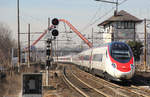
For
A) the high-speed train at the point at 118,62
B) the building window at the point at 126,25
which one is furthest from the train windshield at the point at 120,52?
the building window at the point at 126,25

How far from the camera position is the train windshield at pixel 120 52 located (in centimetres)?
1984

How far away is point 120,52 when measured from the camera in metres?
20.2

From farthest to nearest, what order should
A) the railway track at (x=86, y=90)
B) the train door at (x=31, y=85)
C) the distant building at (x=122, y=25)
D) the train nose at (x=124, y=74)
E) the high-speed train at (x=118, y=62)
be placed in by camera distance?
the distant building at (x=122, y=25), the high-speed train at (x=118, y=62), the train nose at (x=124, y=74), the railway track at (x=86, y=90), the train door at (x=31, y=85)

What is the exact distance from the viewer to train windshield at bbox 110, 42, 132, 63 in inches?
781

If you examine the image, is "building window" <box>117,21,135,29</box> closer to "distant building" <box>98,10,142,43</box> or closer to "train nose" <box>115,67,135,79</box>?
"distant building" <box>98,10,142,43</box>

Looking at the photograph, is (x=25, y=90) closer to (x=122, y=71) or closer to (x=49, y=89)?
(x=49, y=89)

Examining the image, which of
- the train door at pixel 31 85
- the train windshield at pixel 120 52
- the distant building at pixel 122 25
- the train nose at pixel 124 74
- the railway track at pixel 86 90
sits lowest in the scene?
the railway track at pixel 86 90

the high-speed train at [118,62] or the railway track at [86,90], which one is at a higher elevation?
the high-speed train at [118,62]

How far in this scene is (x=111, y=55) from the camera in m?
20.2

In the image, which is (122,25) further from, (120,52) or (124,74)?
(124,74)

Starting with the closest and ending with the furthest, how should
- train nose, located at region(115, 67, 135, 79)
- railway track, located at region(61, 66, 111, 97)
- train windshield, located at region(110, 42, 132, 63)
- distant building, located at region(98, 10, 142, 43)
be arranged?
railway track, located at region(61, 66, 111, 97)
train nose, located at region(115, 67, 135, 79)
train windshield, located at region(110, 42, 132, 63)
distant building, located at region(98, 10, 142, 43)

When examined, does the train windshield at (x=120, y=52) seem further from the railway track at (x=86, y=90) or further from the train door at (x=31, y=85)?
the train door at (x=31, y=85)

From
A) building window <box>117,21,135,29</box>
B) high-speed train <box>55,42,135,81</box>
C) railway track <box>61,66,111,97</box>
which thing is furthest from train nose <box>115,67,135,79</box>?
building window <box>117,21,135,29</box>

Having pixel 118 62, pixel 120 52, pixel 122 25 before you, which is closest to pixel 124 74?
pixel 118 62
